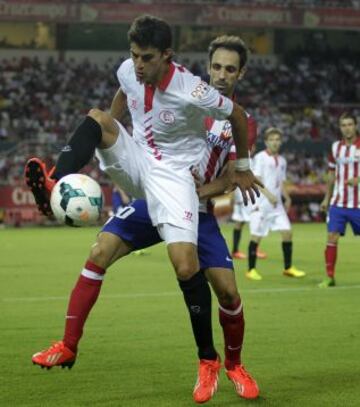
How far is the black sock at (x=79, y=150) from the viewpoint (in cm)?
529

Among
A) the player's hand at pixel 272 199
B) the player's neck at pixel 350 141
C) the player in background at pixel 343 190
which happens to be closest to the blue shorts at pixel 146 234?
the player in background at pixel 343 190

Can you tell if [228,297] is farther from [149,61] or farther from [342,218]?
[342,218]

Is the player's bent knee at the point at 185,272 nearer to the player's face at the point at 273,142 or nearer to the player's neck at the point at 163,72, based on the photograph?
the player's neck at the point at 163,72

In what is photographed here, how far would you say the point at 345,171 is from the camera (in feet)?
41.1

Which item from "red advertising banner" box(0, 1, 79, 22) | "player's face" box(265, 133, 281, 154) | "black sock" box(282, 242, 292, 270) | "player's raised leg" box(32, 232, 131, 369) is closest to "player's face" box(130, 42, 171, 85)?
"player's raised leg" box(32, 232, 131, 369)

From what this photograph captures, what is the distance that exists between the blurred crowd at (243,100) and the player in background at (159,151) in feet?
75.3

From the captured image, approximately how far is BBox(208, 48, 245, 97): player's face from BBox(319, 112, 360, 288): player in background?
6.02 metres

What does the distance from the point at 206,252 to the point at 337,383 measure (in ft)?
3.93

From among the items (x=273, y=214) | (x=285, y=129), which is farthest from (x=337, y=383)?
(x=285, y=129)

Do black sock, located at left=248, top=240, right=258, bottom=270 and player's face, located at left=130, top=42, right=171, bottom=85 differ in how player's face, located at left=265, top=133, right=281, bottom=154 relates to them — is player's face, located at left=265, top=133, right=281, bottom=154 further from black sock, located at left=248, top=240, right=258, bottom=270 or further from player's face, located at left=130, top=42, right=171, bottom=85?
player's face, located at left=130, top=42, right=171, bottom=85

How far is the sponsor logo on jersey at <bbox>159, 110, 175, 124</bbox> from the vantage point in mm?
5645

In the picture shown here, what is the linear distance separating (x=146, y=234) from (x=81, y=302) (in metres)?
0.56

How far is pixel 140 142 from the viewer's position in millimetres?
5859

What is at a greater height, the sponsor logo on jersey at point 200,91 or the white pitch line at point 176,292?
the sponsor logo on jersey at point 200,91
